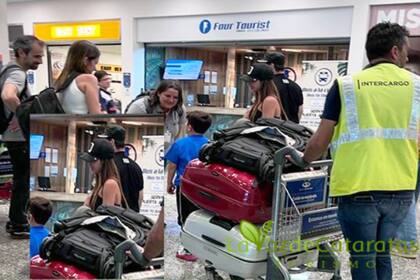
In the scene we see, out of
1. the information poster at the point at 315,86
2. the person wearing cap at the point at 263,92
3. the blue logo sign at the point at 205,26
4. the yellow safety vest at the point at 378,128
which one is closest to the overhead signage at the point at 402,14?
the information poster at the point at 315,86

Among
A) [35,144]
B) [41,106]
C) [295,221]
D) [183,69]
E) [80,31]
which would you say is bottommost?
[295,221]

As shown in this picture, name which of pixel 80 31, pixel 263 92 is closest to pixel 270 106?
pixel 263 92

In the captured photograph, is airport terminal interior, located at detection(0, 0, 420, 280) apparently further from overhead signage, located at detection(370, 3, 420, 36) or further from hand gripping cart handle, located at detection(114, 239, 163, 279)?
overhead signage, located at detection(370, 3, 420, 36)

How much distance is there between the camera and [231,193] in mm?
2195

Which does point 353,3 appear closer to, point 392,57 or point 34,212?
point 392,57

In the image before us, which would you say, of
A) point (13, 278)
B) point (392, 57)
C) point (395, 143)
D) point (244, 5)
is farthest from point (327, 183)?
point (244, 5)

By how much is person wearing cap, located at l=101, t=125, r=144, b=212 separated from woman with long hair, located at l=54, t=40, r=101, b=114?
16 cm

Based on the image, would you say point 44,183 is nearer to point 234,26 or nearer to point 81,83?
point 81,83

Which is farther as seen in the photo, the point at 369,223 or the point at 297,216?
the point at 297,216

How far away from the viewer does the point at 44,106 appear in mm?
1434

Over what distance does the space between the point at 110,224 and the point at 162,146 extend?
13.1 inches

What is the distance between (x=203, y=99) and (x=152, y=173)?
7093 mm

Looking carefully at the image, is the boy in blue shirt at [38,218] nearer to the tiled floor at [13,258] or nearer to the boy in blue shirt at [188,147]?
the boy in blue shirt at [188,147]

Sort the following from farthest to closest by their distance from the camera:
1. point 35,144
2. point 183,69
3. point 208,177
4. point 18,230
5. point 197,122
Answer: point 183,69 < point 18,230 < point 197,122 < point 208,177 < point 35,144
